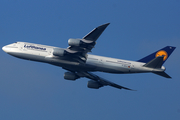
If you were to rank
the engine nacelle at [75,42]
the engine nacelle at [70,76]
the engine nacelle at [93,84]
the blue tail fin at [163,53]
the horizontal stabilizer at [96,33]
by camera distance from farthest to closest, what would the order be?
the engine nacelle at [93,84] < the engine nacelle at [70,76] < the blue tail fin at [163,53] < the engine nacelle at [75,42] < the horizontal stabilizer at [96,33]

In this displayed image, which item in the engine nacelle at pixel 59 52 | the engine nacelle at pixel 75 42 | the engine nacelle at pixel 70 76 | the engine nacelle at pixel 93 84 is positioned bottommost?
the engine nacelle at pixel 93 84

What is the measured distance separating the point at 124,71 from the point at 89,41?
1121 centimetres

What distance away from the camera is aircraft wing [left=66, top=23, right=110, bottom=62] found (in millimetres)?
48625

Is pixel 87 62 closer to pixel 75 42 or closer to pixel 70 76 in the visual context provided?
pixel 75 42

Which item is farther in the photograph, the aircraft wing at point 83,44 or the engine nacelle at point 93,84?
the engine nacelle at point 93,84

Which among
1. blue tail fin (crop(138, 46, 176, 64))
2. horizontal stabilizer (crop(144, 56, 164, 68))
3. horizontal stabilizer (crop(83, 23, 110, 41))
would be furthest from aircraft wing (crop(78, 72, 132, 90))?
horizontal stabilizer (crop(83, 23, 110, 41))

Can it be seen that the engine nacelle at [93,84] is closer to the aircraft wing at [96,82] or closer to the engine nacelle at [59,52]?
the aircraft wing at [96,82]

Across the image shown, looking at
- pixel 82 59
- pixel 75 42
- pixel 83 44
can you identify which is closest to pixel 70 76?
pixel 82 59

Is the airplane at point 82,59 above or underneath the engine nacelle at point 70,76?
above

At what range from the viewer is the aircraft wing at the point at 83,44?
48.6 metres

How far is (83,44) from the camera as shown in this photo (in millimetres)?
51125

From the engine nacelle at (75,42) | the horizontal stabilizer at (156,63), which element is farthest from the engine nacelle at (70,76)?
the horizontal stabilizer at (156,63)

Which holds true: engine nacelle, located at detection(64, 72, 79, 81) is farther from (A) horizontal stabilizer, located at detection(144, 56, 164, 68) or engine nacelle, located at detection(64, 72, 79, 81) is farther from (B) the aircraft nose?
(A) horizontal stabilizer, located at detection(144, 56, 164, 68)

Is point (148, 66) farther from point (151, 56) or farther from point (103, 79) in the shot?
point (103, 79)
